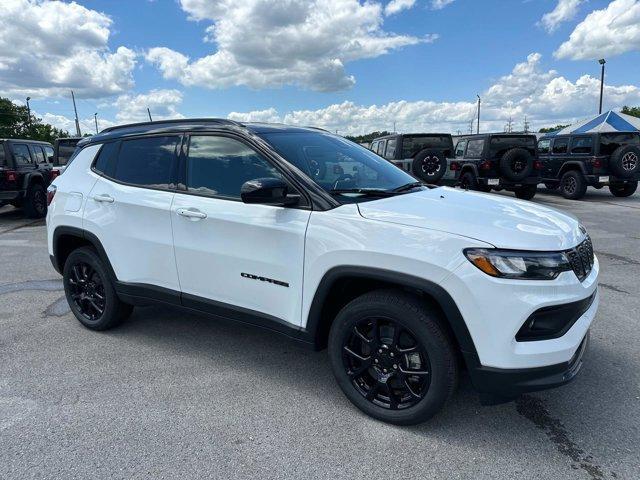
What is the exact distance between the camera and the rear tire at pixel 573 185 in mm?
13922

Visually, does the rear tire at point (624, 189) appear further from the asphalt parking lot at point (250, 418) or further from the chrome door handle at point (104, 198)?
the chrome door handle at point (104, 198)

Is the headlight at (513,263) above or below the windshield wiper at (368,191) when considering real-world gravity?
below

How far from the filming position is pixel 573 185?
14.2 m

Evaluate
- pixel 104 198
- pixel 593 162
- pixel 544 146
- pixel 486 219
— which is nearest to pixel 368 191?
pixel 486 219

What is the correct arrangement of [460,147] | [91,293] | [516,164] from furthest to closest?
[460,147], [516,164], [91,293]

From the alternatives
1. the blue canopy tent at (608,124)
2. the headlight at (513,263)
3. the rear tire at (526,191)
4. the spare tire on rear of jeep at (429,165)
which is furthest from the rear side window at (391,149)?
the blue canopy tent at (608,124)

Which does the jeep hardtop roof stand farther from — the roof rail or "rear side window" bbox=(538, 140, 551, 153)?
"rear side window" bbox=(538, 140, 551, 153)

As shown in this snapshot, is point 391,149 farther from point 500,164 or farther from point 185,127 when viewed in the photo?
point 185,127

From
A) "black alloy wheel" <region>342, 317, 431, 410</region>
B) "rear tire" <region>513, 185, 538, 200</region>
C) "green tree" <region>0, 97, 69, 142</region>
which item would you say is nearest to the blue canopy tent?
"rear tire" <region>513, 185, 538, 200</region>

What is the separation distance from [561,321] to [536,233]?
1.52 feet

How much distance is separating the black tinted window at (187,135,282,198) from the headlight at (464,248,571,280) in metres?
1.35

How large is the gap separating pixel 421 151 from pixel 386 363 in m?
9.19

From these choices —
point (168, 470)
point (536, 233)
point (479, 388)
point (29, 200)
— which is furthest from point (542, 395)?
point (29, 200)

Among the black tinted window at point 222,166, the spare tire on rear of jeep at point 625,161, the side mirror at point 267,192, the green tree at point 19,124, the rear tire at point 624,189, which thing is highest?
the green tree at point 19,124
